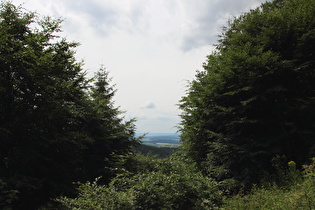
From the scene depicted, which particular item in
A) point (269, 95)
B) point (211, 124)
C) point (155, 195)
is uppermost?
point (269, 95)

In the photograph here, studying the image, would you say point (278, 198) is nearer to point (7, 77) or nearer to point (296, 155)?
point (296, 155)

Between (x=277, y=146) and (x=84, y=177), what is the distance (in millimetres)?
9669

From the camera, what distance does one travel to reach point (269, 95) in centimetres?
772

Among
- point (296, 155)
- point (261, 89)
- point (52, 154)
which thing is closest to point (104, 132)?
point (52, 154)


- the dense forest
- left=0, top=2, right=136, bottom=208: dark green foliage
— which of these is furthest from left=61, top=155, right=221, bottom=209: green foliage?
left=0, top=2, right=136, bottom=208: dark green foliage

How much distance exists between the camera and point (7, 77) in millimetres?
6188

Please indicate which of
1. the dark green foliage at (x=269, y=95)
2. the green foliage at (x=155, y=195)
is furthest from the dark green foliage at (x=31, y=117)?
the dark green foliage at (x=269, y=95)

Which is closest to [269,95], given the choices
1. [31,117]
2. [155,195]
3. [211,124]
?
[211,124]

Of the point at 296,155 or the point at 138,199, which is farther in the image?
the point at 296,155

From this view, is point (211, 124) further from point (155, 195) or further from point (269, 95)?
point (155, 195)

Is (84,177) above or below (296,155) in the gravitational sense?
below

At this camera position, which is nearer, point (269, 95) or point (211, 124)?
point (269, 95)

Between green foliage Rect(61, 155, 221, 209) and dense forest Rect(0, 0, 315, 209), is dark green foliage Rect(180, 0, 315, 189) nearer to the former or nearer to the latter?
dense forest Rect(0, 0, 315, 209)

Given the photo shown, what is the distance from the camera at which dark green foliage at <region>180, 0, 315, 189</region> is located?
23.3ft
